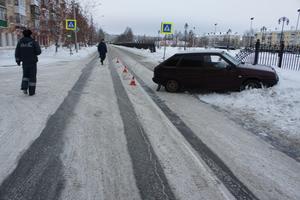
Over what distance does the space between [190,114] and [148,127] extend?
170cm

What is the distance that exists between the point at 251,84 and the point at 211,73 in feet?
4.57

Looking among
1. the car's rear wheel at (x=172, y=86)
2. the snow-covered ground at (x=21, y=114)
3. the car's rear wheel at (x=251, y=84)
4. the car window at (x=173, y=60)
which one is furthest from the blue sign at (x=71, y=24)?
the car's rear wheel at (x=251, y=84)

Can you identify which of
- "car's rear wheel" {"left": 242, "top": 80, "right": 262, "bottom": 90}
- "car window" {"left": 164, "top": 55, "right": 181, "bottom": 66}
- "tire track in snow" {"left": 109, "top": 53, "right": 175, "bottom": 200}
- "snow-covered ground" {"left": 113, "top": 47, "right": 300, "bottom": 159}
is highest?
"car window" {"left": 164, "top": 55, "right": 181, "bottom": 66}

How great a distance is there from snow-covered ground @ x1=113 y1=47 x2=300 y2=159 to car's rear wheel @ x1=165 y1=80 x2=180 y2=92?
107 cm

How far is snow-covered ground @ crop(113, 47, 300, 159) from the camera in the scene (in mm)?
5840

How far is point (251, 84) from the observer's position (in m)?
9.35

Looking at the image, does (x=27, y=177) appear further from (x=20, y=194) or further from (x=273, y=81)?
(x=273, y=81)

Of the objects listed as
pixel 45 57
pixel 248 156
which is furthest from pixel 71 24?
pixel 248 156

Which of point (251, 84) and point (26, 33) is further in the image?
point (251, 84)

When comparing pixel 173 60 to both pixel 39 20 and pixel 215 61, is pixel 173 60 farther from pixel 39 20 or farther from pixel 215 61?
pixel 39 20

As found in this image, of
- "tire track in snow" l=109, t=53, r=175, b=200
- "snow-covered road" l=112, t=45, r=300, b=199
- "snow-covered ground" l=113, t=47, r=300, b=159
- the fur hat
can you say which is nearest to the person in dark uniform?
the fur hat

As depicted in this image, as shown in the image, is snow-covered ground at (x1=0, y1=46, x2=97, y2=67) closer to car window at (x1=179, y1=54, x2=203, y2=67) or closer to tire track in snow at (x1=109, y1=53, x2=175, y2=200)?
car window at (x1=179, y1=54, x2=203, y2=67)

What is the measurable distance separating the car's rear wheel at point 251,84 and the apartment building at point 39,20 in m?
28.4

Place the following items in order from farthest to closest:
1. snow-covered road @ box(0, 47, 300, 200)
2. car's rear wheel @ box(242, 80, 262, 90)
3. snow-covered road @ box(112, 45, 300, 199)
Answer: car's rear wheel @ box(242, 80, 262, 90) → snow-covered road @ box(112, 45, 300, 199) → snow-covered road @ box(0, 47, 300, 200)
